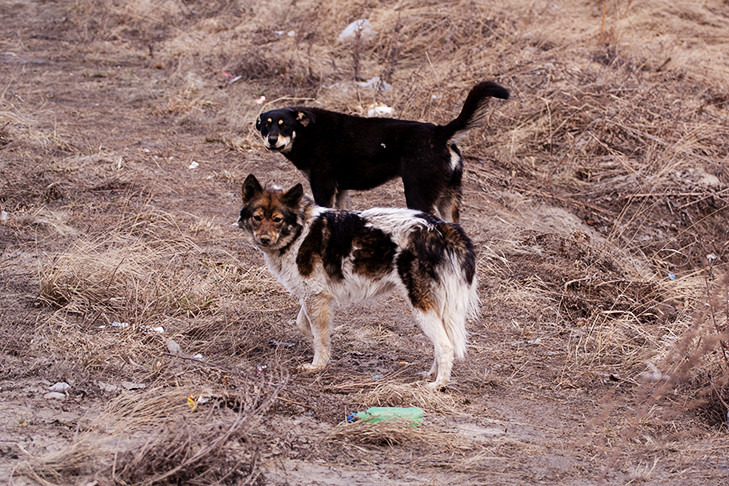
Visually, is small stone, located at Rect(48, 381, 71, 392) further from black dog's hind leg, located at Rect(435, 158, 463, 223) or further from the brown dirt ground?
black dog's hind leg, located at Rect(435, 158, 463, 223)

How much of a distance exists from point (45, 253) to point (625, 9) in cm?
1247

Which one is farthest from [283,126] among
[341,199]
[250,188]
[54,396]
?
[54,396]

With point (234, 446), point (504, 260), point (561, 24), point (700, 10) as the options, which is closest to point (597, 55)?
point (561, 24)

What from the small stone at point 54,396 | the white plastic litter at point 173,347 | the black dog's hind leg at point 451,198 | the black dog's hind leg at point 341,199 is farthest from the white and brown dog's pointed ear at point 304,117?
the small stone at point 54,396

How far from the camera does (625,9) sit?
14.9 metres

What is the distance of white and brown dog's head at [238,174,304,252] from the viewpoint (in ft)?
15.8

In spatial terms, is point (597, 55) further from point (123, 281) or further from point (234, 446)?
point (234, 446)

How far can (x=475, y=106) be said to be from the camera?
252 inches

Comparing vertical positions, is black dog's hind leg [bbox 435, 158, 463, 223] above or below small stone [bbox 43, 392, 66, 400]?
above

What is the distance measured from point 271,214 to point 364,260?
2.14 ft

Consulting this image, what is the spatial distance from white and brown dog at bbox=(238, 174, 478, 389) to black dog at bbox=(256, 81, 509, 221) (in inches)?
70.8

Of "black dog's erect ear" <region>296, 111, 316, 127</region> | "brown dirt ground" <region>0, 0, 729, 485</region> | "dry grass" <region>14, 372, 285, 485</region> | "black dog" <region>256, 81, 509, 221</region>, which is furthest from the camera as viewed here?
"black dog's erect ear" <region>296, 111, 316, 127</region>

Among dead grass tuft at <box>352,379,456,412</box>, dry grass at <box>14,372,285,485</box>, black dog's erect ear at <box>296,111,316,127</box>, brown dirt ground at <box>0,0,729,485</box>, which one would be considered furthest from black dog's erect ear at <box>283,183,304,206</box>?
black dog's erect ear at <box>296,111,316,127</box>

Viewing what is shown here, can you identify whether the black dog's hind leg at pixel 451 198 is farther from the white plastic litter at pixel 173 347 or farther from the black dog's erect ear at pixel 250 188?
the white plastic litter at pixel 173 347
